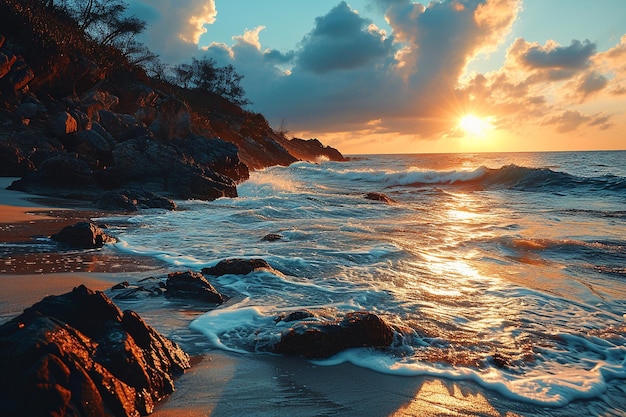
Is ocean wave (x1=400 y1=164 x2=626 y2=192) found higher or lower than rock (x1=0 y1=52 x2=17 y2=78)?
lower

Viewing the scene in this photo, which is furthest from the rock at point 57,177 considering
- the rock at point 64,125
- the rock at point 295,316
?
the rock at point 295,316

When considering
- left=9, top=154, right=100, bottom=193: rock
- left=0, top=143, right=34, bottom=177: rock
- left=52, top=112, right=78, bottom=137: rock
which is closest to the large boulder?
left=9, top=154, right=100, bottom=193: rock

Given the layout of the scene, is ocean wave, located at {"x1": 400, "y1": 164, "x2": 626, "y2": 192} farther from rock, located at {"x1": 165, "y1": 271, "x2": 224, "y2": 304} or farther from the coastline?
the coastline

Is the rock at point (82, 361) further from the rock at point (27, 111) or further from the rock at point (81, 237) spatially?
the rock at point (27, 111)

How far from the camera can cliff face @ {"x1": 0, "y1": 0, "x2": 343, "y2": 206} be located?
49.8 feet

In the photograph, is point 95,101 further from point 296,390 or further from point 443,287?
point 296,390

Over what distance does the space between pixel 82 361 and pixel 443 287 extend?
450cm

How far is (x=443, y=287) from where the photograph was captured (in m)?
5.69

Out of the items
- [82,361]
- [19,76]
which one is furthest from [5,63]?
[82,361]

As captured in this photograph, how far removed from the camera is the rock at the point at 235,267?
228 inches

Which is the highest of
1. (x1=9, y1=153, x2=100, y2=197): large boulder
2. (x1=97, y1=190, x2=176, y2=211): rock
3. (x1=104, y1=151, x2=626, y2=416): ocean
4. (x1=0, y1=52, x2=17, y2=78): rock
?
(x1=0, y1=52, x2=17, y2=78): rock

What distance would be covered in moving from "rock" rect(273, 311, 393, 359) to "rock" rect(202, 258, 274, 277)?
2150 mm

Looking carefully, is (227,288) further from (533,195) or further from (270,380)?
(533,195)

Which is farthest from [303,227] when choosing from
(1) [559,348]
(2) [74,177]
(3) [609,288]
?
(2) [74,177]
